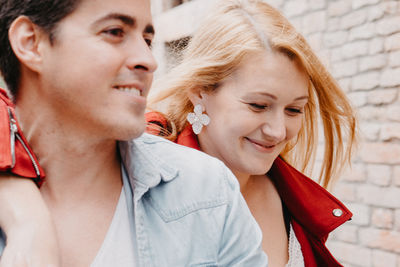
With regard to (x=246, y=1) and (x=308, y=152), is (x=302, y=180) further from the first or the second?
(x=246, y=1)

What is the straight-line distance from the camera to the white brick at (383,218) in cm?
452

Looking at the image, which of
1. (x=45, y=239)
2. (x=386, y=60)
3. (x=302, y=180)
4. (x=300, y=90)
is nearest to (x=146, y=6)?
(x=45, y=239)

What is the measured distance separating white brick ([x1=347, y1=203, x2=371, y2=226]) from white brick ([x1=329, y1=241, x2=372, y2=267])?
240 mm

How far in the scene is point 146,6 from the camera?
1.49 metres

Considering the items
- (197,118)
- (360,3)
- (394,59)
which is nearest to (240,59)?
(197,118)

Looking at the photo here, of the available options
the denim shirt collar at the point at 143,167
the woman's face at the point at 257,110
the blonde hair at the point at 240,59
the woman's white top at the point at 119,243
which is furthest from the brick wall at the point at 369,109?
the woman's white top at the point at 119,243

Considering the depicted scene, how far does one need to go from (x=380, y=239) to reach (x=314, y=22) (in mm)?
2190

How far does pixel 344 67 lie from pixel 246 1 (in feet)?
8.75

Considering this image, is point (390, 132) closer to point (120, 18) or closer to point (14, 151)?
point (120, 18)

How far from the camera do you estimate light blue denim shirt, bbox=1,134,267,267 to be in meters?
1.46

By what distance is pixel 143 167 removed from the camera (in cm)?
156

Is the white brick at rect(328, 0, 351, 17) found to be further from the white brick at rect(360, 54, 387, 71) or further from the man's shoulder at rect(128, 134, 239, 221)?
the man's shoulder at rect(128, 134, 239, 221)

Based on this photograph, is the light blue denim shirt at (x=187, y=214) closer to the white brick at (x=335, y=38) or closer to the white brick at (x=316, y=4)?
the white brick at (x=335, y=38)

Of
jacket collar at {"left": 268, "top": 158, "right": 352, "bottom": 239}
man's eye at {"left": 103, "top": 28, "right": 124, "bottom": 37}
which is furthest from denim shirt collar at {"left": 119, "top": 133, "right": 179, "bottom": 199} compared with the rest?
jacket collar at {"left": 268, "top": 158, "right": 352, "bottom": 239}
